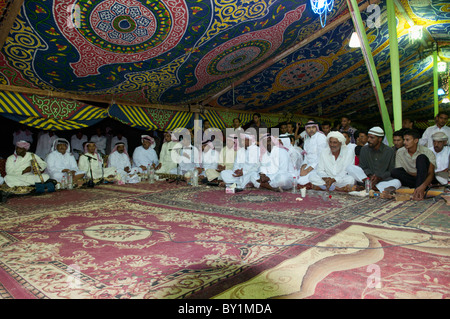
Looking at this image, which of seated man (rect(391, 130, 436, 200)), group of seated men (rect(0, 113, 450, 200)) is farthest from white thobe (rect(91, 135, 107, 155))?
seated man (rect(391, 130, 436, 200))

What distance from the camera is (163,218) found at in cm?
310

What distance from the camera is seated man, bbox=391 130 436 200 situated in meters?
3.88

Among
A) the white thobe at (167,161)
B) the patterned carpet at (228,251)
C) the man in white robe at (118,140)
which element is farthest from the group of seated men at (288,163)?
the man in white robe at (118,140)

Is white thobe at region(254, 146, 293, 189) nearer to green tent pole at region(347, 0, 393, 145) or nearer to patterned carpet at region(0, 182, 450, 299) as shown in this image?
patterned carpet at region(0, 182, 450, 299)

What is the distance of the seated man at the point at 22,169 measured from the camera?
5.13 meters

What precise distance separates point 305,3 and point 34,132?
24.9 ft

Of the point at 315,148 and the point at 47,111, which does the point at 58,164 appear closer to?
the point at 47,111

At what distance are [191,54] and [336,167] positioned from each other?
3.25m

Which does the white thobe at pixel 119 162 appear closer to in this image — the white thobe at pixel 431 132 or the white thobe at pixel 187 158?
the white thobe at pixel 187 158

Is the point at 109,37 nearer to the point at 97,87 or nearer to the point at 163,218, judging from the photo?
the point at 97,87

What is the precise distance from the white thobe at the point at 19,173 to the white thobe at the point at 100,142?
129 inches

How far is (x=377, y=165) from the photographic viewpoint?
460 cm

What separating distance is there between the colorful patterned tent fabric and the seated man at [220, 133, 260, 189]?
3146mm

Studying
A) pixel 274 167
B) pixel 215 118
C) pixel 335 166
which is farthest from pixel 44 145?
pixel 335 166
